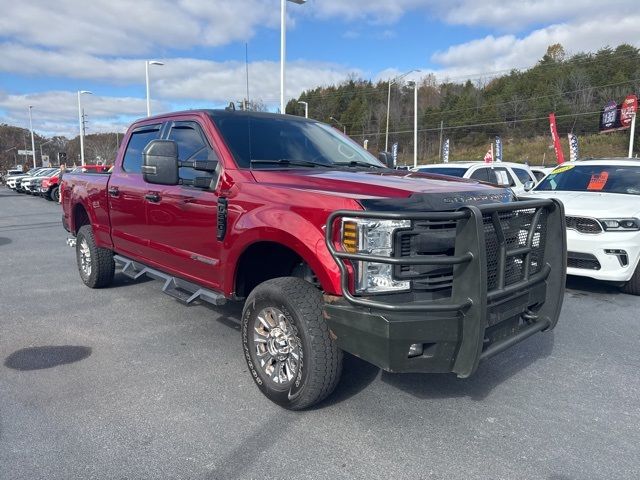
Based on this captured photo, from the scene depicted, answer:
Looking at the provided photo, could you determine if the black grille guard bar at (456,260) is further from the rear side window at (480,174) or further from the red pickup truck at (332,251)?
the rear side window at (480,174)

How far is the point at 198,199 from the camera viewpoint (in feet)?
13.2

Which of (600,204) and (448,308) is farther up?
(600,204)

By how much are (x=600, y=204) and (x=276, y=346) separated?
5.14 meters

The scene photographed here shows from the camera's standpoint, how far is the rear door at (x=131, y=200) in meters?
4.97

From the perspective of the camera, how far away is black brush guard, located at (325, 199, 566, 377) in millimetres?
2686

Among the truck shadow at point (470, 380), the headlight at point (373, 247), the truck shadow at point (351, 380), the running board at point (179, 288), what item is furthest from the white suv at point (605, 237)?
the running board at point (179, 288)

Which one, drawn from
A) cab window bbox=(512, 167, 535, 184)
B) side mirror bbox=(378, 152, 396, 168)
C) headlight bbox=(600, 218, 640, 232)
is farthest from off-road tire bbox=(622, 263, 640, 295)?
cab window bbox=(512, 167, 535, 184)

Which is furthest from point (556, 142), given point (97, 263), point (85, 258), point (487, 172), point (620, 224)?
point (97, 263)

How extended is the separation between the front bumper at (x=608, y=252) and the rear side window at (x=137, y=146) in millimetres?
5137

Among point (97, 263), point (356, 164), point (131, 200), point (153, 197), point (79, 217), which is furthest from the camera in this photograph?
point (79, 217)

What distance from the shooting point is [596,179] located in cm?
749

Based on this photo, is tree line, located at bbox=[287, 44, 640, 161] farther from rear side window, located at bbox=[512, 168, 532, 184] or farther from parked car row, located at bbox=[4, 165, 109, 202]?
rear side window, located at bbox=[512, 168, 532, 184]

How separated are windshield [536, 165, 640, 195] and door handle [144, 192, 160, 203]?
6060 mm

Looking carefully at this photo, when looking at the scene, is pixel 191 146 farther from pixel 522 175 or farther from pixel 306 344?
pixel 522 175
